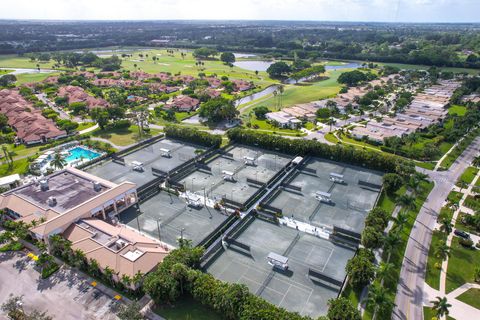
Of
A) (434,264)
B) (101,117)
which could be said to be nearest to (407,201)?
(434,264)

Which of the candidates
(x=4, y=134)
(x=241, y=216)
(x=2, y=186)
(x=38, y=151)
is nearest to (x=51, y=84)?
(x=4, y=134)

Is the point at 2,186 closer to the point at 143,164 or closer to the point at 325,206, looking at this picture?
the point at 143,164

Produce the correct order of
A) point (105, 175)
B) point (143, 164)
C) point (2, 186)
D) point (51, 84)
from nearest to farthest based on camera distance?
point (2, 186), point (105, 175), point (143, 164), point (51, 84)

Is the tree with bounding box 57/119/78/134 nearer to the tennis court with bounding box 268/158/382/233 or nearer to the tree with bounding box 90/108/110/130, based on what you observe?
the tree with bounding box 90/108/110/130

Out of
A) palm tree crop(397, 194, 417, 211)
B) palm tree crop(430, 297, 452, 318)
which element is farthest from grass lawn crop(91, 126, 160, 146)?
palm tree crop(430, 297, 452, 318)

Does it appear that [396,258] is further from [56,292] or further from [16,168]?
[16,168]

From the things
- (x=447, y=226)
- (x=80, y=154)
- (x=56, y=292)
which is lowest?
(x=56, y=292)
